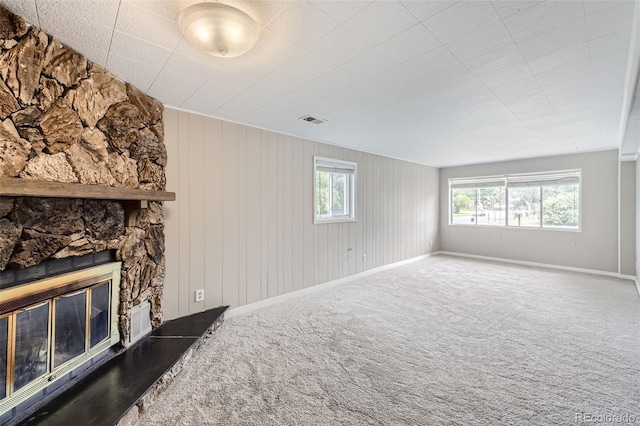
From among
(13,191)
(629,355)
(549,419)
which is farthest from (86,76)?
(629,355)

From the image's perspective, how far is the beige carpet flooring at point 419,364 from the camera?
1673mm

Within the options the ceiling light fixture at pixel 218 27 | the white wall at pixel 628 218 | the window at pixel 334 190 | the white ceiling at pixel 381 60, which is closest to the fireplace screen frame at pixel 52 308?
the white ceiling at pixel 381 60

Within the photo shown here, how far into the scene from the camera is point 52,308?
Answer: 1614 mm

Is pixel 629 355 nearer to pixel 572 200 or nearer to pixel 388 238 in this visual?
pixel 388 238

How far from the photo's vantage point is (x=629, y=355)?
2268 millimetres

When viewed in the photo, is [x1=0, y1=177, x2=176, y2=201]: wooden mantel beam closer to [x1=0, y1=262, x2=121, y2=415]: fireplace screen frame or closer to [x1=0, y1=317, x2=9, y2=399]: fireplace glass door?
[x1=0, y1=262, x2=121, y2=415]: fireplace screen frame

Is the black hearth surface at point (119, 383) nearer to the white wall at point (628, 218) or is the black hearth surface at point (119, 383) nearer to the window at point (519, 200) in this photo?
the window at point (519, 200)

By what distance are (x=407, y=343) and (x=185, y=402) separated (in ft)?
6.14

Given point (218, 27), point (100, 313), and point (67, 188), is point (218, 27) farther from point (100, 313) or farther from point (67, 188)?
point (100, 313)

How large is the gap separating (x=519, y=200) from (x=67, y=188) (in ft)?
23.8

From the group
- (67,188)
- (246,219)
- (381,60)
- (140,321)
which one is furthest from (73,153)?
(381,60)

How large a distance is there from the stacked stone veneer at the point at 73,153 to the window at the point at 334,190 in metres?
2.25

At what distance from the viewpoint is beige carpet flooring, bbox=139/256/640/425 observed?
167 centimetres

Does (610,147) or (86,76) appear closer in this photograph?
(86,76)
